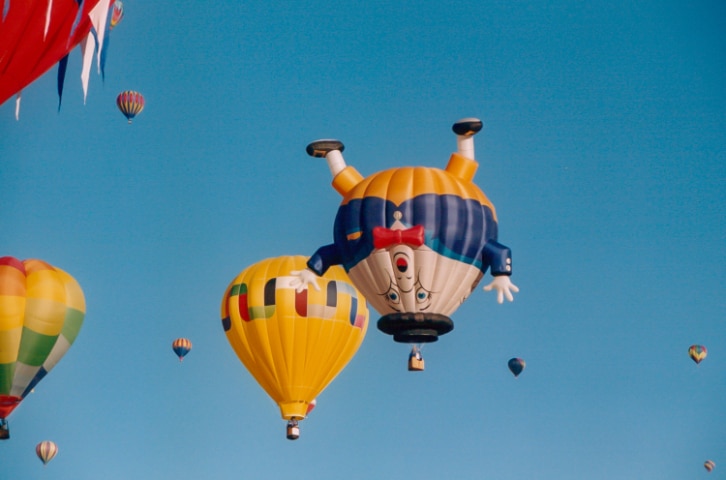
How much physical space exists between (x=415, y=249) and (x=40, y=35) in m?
5.72

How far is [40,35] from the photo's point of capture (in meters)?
15.4

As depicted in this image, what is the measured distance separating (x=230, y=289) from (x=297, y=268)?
1.26m

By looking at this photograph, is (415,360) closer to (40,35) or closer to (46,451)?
(40,35)

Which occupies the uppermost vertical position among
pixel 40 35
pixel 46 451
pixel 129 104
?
pixel 129 104

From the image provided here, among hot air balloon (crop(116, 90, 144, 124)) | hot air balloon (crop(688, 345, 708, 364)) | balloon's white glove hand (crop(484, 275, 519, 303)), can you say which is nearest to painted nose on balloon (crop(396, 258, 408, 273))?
balloon's white glove hand (crop(484, 275, 519, 303))

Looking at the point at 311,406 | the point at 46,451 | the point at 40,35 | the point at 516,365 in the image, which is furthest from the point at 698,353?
the point at 40,35

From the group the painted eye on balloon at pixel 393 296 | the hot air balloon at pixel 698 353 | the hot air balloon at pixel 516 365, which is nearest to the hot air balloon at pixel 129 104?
Answer: the hot air balloon at pixel 516 365

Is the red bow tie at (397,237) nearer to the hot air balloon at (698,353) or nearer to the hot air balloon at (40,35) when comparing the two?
the hot air balloon at (40,35)

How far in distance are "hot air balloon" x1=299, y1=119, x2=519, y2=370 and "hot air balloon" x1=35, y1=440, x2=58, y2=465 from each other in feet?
38.3

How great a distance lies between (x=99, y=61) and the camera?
15414 millimetres

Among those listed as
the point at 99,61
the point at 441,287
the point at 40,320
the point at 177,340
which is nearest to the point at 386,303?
the point at 441,287

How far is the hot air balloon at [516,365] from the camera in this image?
95.8 ft

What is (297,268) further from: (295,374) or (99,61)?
(99,61)

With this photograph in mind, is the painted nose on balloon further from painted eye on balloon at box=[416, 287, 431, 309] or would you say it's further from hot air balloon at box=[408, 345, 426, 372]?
hot air balloon at box=[408, 345, 426, 372]
